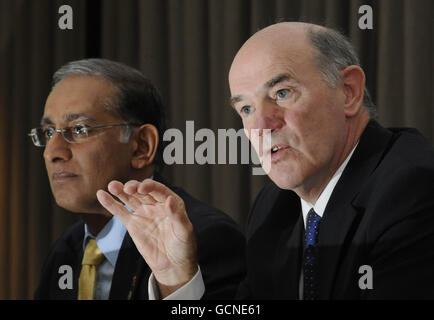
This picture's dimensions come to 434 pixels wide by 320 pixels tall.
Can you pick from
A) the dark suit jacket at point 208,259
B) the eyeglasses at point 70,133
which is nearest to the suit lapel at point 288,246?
the dark suit jacket at point 208,259

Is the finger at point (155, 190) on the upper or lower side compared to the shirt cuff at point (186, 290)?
upper

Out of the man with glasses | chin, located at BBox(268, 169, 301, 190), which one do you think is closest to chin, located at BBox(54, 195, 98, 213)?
the man with glasses

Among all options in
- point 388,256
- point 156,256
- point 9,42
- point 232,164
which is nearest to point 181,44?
point 232,164

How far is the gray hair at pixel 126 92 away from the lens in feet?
4.52

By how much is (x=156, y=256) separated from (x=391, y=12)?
2.58 ft

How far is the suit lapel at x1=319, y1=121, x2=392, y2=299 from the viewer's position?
3.48ft

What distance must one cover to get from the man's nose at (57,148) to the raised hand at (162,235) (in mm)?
272

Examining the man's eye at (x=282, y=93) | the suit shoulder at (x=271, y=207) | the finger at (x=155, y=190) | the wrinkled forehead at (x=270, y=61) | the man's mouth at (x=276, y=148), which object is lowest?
the suit shoulder at (x=271, y=207)

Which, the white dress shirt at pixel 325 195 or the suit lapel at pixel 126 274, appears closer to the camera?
the white dress shirt at pixel 325 195

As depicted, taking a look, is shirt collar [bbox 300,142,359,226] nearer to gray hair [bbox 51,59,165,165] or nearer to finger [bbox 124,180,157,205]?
finger [bbox 124,180,157,205]

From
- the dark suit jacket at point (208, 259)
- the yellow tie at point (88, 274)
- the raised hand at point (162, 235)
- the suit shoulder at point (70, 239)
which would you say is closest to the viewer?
the raised hand at point (162, 235)

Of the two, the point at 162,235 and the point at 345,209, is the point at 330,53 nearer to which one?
the point at 345,209

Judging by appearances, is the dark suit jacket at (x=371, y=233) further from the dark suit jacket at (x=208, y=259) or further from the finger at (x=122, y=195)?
the finger at (x=122, y=195)
